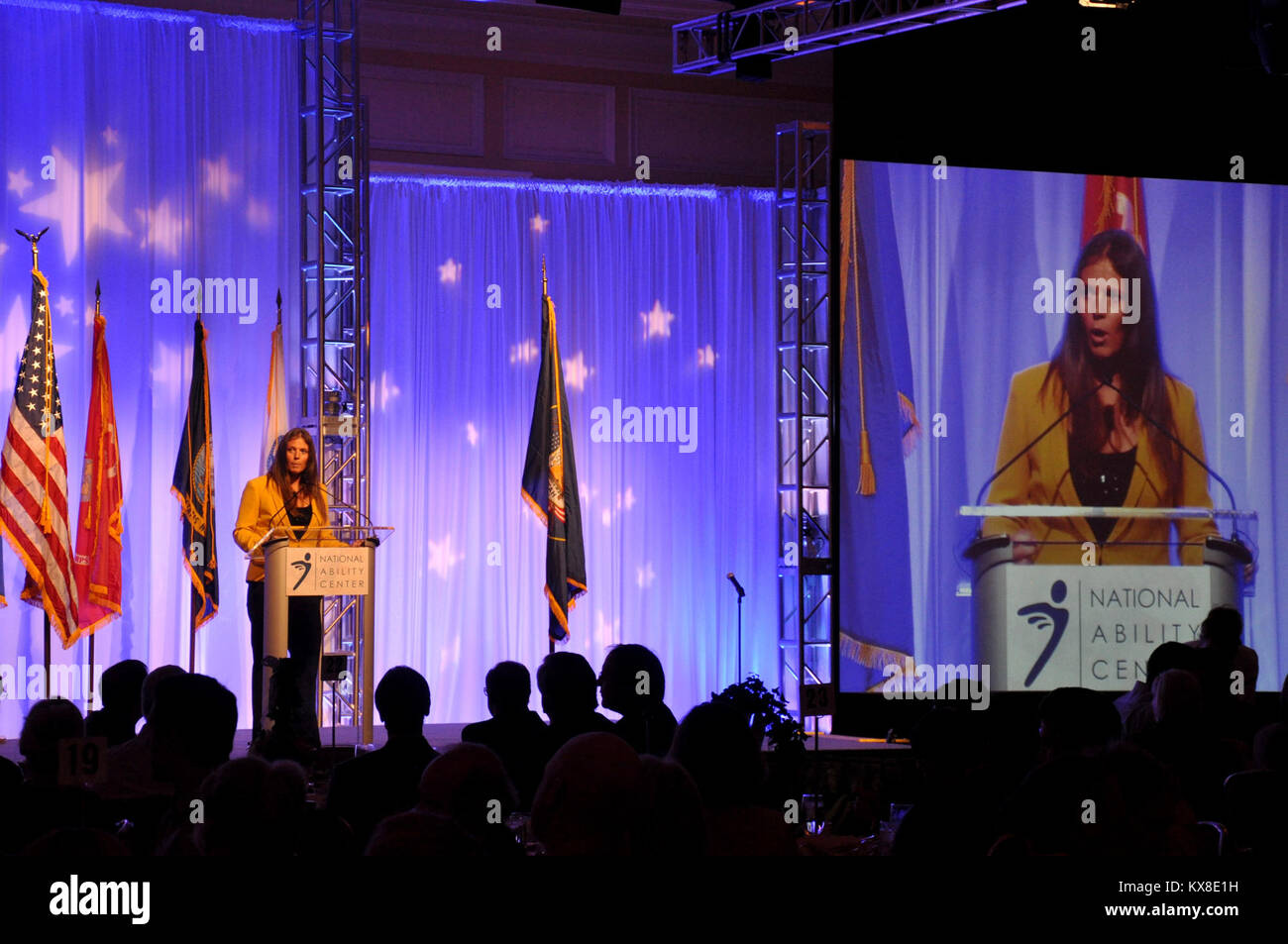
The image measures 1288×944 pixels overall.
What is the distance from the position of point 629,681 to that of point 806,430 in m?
4.64

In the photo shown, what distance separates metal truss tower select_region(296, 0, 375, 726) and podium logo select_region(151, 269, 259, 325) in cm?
42

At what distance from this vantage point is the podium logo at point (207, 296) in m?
7.88

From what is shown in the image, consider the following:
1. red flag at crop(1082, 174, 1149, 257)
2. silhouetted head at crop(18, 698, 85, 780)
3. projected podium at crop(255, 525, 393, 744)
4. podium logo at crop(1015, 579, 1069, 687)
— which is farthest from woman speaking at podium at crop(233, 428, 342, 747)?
red flag at crop(1082, 174, 1149, 257)

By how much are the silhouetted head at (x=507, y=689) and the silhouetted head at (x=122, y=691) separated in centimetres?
105

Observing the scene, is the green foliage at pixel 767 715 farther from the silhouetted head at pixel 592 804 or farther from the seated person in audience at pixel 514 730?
the silhouetted head at pixel 592 804

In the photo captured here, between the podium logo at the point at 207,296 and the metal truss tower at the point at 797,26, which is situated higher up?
the metal truss tower at the point at 797,26

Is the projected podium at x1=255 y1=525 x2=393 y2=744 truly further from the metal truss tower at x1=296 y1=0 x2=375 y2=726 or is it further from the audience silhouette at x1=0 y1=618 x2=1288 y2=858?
the metal truss tower at x1=296 y1=0 x2=375 y2=726

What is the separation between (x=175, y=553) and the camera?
788 centimetres

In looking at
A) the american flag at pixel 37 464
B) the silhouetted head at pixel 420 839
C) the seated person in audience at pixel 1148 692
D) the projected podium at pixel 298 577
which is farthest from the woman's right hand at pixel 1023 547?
the silhouetted head at pixel 420 839

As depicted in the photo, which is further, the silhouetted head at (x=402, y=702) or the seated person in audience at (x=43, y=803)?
the silhouetted head at (x=402, y=702)

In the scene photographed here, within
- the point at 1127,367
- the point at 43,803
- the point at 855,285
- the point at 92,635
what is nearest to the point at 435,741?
the point at 92,635

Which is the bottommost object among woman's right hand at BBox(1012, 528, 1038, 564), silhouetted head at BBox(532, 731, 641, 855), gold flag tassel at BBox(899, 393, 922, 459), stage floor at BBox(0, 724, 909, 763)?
stage floor at BBox(0, 724, 909, 763)

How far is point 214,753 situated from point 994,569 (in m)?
5.84

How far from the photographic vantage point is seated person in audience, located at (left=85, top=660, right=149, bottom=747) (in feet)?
13.1
